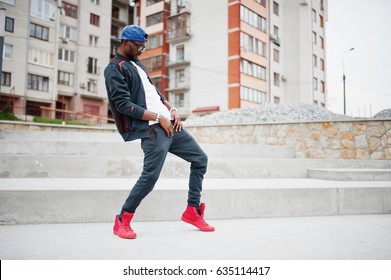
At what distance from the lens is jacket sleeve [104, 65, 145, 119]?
91.4 inches

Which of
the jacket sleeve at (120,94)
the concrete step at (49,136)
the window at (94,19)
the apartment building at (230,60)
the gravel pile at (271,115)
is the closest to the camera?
the jacket sleeve at (120,94)

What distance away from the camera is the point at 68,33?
2947 cm

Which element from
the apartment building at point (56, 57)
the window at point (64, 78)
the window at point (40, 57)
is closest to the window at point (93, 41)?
the apartment building at point (56, 57)

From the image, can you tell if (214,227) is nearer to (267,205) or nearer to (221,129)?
(267,205)

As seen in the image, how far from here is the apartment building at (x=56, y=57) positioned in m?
24.8

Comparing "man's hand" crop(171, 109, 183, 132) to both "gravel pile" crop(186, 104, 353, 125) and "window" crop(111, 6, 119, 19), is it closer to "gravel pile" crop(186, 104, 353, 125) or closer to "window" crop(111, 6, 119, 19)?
"gravel pile" crop(186, 104, 353, 125)

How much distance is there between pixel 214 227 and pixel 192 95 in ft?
87.9

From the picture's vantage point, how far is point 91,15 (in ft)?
101

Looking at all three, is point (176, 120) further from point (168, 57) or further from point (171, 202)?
point (168, 57)

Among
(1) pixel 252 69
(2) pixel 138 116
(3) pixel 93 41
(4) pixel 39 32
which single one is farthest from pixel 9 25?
(2) pixel 138 116

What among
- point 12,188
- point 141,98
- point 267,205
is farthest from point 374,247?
point 12,188

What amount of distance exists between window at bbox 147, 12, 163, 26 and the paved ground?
31.5 m

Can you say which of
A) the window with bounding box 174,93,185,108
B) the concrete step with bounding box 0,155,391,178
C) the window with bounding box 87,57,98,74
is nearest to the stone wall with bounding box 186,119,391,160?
the concrete step with bounding box 0,155,391,178

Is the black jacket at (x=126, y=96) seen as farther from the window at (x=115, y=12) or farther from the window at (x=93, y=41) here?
the window at (x=115, y=12)
